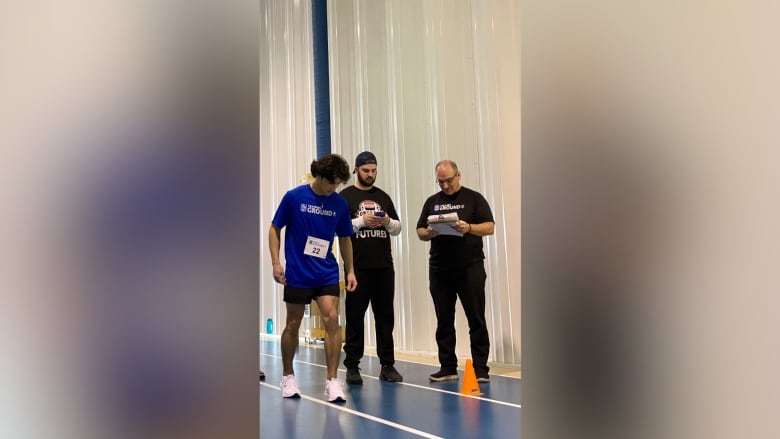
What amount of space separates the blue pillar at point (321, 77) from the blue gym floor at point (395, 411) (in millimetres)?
3533

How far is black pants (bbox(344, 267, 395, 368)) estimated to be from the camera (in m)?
4.09

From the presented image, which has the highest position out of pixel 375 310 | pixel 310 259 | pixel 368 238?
pixel 368 238

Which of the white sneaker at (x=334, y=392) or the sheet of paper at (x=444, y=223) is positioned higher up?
the sheet of paper at (x=444, y=223)

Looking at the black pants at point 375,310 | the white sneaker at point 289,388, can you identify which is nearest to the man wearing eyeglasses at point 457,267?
the black pants at point 375,310

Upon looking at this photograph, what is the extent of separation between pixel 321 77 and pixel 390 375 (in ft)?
14.1

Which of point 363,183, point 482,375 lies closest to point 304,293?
point 363,183

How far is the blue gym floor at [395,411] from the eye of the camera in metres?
2.58

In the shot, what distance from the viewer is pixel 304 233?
3342 millimetres

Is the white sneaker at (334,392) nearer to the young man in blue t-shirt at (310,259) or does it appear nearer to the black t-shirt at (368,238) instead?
the young man in blue t-shirt at (310,259)

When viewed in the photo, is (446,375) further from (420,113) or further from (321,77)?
(321,77)

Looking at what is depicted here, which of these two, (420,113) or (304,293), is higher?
(420,113)
